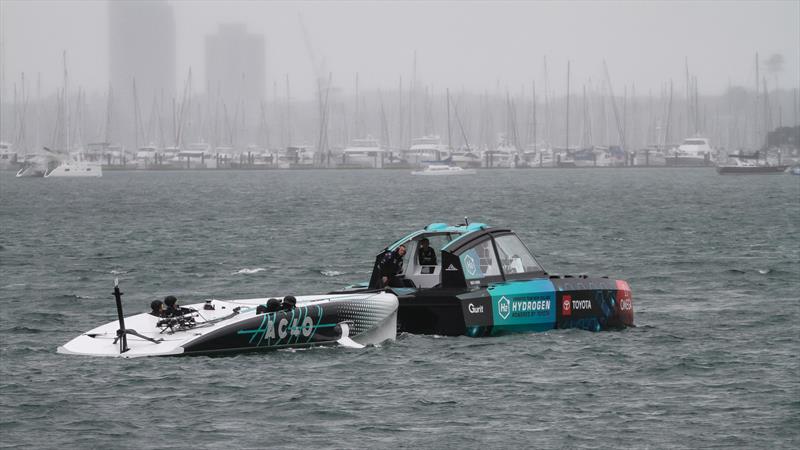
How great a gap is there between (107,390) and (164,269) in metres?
25.5

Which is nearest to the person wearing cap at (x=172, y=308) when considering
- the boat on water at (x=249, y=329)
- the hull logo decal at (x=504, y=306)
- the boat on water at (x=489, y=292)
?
the boat on water at (x=249, y=329)

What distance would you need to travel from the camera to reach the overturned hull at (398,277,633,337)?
27484 mm

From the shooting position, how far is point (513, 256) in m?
29.1

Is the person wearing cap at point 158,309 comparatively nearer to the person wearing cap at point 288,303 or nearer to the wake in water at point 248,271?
the person wearing cap at point 288,303

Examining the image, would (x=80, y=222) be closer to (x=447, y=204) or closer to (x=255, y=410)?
(x=447, y=204)

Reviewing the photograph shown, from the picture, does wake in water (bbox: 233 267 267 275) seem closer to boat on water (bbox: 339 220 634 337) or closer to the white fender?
boat on water (bbox: 339 220 634 337)

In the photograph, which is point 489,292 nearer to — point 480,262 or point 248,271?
point 480,262

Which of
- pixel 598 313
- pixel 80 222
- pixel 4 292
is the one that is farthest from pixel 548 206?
pixel 598 313

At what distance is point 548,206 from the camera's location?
104m

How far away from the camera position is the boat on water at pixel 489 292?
27.6 metres

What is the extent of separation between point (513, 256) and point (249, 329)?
6.49 m

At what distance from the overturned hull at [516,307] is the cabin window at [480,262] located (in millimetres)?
443

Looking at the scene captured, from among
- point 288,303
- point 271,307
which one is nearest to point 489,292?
point 288,303

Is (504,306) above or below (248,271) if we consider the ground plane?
above
